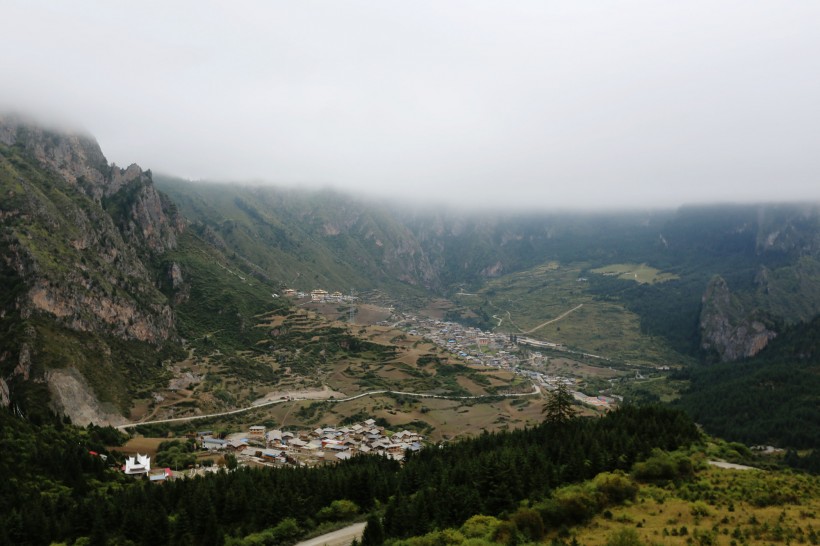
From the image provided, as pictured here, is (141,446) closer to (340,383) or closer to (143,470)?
(143,470)

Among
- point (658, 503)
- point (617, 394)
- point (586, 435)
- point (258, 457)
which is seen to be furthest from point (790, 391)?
point (258, 457)

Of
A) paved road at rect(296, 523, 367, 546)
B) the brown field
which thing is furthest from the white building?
paved road at rect(296, 523, 367, 546)

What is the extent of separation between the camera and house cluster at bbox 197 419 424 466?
9938 cm

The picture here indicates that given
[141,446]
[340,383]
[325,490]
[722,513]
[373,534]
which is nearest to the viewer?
[722,513]

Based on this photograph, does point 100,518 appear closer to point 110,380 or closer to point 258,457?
point 258,457

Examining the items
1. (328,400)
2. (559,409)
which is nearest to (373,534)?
(559,409)

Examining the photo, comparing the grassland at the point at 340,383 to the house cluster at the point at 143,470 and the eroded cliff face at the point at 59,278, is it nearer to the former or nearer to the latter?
the eroded cliff face at the point at 59,278

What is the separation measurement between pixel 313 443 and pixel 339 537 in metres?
56.2

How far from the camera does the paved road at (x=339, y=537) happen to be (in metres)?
52.6

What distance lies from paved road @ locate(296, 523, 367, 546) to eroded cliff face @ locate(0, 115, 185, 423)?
7449 cm

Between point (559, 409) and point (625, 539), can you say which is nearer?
point (625, 539)

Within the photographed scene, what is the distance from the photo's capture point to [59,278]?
13375 cm

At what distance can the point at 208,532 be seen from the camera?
5441 cm

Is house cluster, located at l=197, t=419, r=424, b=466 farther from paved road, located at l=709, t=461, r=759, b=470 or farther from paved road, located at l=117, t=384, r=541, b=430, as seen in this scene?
paved road, located at l=709, t=461, r=759, b=470
